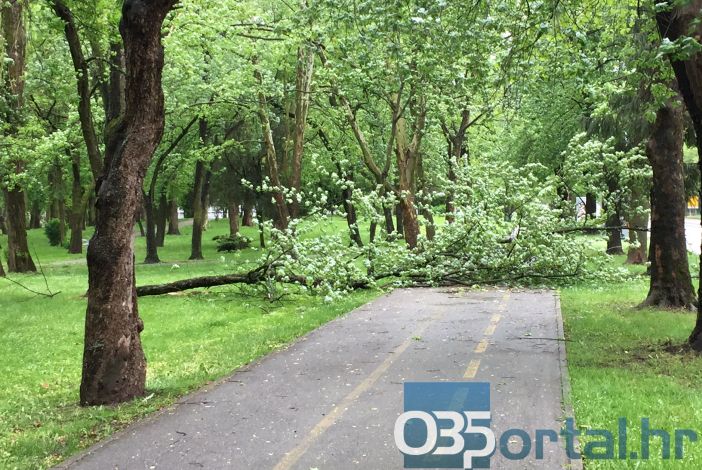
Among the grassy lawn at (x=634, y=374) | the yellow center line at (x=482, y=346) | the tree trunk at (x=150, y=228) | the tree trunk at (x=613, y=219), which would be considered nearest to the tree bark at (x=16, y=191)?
the tree trunk at (x=150, y=228)

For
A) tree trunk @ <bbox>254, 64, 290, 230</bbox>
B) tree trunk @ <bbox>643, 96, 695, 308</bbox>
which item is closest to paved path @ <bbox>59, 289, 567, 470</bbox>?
tree trunk @ <bbox>643, 96, 695, 308</bbox>

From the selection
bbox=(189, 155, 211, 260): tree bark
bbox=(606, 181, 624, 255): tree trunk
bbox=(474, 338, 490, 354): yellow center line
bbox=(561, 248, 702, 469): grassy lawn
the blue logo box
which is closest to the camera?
the blue logo box

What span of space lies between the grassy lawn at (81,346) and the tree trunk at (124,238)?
37cm

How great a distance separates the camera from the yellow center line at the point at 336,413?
17.1ft

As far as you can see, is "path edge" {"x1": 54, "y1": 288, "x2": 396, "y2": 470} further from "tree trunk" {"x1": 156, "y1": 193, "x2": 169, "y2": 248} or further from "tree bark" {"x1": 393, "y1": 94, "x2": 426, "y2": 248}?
"tree trunk" {"x1": 156, "y1": 193, "x2": 169, "y2": 248}

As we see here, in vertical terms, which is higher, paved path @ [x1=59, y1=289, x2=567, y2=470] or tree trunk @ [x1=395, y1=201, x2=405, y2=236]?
tree trunk @ [x1=395, y1=201, x2=405, y2=236]

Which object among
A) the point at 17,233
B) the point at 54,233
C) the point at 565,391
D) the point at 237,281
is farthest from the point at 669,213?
the point at 54,233

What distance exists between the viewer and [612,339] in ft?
32.3

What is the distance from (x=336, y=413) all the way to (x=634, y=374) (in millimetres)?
3566

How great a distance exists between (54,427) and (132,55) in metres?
3.83

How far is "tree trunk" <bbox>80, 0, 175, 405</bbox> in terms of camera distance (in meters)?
6.97

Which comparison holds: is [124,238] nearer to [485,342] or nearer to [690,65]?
[485,342]

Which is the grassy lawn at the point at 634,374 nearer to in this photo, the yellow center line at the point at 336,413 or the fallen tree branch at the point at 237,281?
the yellow center line at the point at 336,413

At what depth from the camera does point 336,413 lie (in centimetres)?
639
